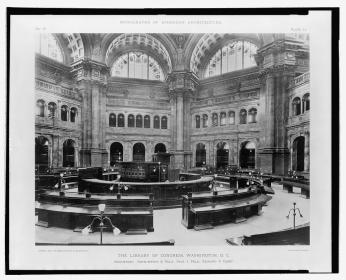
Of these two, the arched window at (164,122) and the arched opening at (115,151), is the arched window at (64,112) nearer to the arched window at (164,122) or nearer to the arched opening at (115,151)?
the arched opening at (115,151)

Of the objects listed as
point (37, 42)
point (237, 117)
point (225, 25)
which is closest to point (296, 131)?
point (237, 117)

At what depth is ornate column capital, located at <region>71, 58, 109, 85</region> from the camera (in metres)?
13.3

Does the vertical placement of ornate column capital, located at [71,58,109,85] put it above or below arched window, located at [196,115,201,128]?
above

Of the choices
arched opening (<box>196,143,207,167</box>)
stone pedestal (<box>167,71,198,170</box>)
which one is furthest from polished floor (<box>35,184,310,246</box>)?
arched opening (<box>196,143,207,167</box>)

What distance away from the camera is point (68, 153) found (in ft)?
41.6

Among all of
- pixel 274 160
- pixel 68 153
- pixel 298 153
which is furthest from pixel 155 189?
pixel 274 160

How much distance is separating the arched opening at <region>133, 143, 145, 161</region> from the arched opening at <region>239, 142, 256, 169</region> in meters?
7.89

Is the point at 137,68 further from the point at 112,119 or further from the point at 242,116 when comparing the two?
the point at 242,116

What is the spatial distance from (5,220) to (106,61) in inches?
473

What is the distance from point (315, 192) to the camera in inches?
174

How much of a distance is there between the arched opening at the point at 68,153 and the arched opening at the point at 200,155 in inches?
356

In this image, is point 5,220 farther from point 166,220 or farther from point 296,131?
point 296,131

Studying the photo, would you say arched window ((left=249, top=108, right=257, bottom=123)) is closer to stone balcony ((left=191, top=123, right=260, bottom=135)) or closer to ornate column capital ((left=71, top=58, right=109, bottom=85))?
stone balcony ((left=191, top=123, right=260, bottom=135))

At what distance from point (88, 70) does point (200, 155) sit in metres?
10.3
